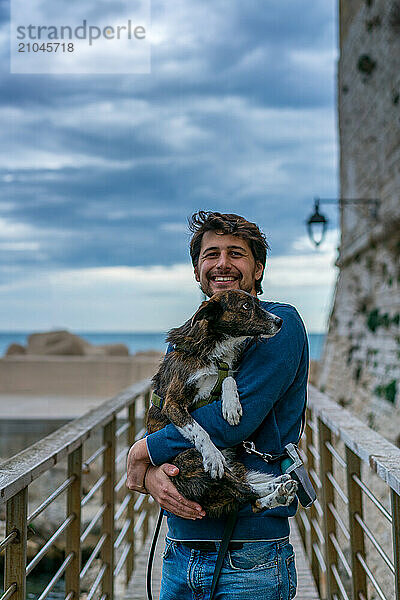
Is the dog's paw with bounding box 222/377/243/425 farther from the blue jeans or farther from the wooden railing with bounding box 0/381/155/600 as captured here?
the wooden railing with bounding box 0/381/155/600

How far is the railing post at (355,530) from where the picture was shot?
2215 millimetres

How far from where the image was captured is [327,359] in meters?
10.5

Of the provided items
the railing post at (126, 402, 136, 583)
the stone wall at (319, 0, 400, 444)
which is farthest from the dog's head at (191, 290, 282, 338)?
the stone wall at (319, 0, 400, 444)

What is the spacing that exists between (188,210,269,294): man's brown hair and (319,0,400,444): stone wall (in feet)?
15.4

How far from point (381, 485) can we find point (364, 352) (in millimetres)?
2494

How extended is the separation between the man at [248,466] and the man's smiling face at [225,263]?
0.17 m

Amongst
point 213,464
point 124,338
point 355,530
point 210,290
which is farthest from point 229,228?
point 124,338

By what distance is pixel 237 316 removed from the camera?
1.65m

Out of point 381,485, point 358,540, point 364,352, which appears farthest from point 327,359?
point 358,540

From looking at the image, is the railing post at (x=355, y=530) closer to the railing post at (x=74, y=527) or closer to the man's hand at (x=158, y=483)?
the man's hand at (x=158, y=483)

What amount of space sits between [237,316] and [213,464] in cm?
42

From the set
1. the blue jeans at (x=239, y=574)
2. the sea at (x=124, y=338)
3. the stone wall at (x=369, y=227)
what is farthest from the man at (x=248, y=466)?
the sea at (x=124, y=338)

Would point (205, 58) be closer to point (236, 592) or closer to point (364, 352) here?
point (364, 352)

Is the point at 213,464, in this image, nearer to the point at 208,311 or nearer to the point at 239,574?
the point at 239,574
